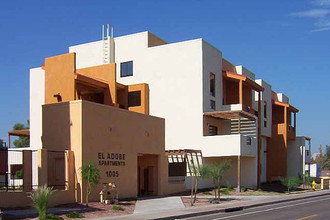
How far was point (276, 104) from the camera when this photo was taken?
181ft

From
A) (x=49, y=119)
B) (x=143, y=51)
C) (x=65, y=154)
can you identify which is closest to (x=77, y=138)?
(x=65, y=154)

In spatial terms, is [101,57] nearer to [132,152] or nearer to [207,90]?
[207,90]

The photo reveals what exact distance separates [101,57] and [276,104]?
2341 centimetres

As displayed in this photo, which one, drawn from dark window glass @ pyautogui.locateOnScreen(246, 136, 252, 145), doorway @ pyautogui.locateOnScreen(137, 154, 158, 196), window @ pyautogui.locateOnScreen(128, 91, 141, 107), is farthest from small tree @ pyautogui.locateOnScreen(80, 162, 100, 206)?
window @ pyautogui.locateOnScreen(128, 91, 141, 107)

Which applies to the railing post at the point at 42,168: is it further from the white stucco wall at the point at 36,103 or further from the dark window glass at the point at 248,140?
the white stucco wall at the point at 36,103

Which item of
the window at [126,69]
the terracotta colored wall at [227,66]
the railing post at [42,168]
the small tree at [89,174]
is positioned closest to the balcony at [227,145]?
the terracotta colored wall at [227,66]

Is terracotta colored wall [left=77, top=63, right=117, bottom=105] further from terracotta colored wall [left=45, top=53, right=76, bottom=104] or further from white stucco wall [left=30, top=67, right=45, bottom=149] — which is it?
white stucco wall [left=30, top=67, right=45, bottom=149]

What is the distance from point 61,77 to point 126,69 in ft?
30.7

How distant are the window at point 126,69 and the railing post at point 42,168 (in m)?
21.5

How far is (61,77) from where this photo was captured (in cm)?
3506

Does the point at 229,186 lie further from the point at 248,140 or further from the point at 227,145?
the point at 248,140

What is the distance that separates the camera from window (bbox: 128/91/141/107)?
41219mm

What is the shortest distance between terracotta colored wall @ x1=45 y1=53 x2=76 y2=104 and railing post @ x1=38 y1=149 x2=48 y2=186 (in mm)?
12757

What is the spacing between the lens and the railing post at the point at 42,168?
862 inches
